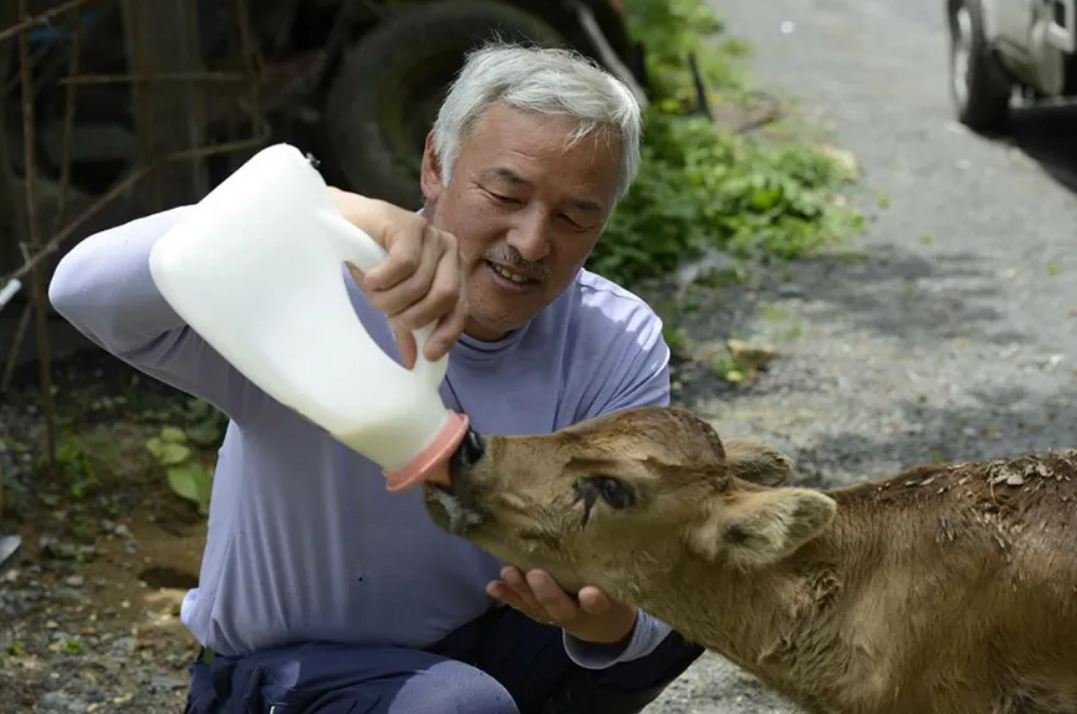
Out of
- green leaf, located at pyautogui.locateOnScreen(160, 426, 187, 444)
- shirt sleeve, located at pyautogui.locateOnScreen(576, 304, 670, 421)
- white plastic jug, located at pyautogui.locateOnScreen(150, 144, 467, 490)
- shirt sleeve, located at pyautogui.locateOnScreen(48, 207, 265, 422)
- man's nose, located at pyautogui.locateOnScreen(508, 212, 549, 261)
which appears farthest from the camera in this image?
green leaf, located at pyautogui.locateOnScreen(160, 426, 187, 444)

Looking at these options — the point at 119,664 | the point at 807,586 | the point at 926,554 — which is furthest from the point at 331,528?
the point at 119,664

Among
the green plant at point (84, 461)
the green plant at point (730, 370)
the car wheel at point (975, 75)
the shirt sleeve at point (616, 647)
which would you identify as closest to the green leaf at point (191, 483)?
the green plant at point (84, 461)

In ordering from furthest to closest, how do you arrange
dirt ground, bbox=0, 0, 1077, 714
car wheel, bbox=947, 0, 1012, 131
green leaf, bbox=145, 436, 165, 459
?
car wheel, bbox=947, 0, 1012, 131
green leaf, bbox=145, 436, 165, 459
dirt ground, bbox=0, 0, 1077, 714

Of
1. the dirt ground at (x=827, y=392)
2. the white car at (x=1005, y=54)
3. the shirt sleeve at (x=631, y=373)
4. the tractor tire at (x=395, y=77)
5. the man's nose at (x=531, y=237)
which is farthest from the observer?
the white car at (x=1005, y=54)

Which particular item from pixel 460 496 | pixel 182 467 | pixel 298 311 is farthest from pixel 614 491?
pixel 182 467

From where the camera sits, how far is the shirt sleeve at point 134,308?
11.7 ft

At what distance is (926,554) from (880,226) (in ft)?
23.9

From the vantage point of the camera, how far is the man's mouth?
394 centimetres

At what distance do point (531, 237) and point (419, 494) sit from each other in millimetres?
635

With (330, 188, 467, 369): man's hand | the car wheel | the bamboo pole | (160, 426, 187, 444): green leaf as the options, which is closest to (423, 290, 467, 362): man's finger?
(330, 188, 467, 369): man's hand

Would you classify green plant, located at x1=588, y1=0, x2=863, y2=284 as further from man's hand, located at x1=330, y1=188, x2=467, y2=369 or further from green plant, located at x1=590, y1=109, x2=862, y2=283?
man's hand, located at x1=330, y1=188, x2=467, y2=369

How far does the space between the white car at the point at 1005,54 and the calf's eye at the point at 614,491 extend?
7.81 metres

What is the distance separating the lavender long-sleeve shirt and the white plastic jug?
21.1 inches

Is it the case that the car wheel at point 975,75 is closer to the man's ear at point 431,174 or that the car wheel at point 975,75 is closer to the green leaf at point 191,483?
the green leaf at point 191,483
